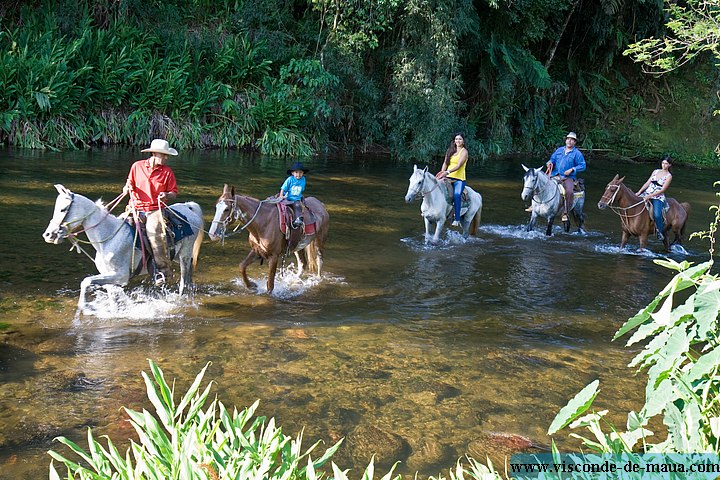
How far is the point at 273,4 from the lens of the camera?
94.1 ft

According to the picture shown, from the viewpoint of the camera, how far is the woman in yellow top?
1467 centimetres

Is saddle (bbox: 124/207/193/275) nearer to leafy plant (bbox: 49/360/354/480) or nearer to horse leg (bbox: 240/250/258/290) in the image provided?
horse leg (bbox: 240/250/258/290)

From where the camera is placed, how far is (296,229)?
34.9 feet

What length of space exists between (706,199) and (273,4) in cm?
1765

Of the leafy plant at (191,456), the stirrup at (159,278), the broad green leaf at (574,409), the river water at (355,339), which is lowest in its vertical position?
the river water at (355,339)

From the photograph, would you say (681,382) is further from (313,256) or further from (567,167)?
(567,167)

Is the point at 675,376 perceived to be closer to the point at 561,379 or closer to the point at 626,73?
the point at 561,379

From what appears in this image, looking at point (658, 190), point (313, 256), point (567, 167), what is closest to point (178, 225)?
point (313, 256)

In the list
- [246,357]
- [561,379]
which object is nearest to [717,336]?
[561,379]

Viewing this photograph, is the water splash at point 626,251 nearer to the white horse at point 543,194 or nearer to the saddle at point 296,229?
the white horse at point 543,194

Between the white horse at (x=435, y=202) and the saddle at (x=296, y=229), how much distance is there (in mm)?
3283

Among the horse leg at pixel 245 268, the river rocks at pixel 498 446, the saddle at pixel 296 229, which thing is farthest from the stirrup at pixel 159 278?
the river rocks at pixel 498 446

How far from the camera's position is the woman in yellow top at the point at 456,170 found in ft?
48.1

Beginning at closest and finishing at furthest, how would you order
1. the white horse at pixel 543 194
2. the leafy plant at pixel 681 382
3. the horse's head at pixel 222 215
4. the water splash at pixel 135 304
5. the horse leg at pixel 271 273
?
the leafy plant at pixel 681 382 < the water splash at pixel 135 304 < the horse's head at pixel 222 215 < the horse leg at pixel 271 273 < the white horse at pixel 543 194
